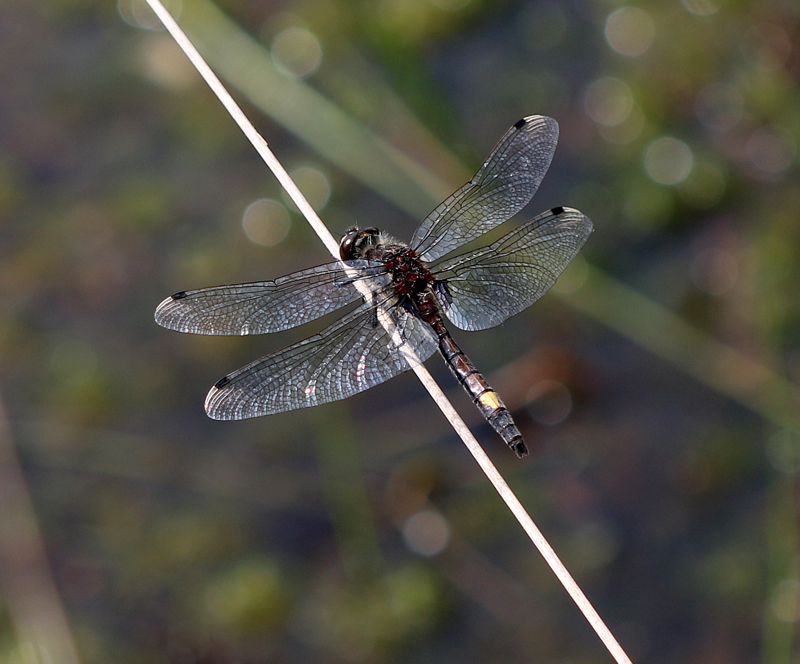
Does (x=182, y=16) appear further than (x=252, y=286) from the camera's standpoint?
Yes

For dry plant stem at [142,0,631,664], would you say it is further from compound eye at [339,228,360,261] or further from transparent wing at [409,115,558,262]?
transparent wing at [409,115,558,262]

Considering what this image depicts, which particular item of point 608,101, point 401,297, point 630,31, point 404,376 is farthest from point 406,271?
point 630,31

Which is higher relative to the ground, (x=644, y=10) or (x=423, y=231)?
(x=644, y=10)

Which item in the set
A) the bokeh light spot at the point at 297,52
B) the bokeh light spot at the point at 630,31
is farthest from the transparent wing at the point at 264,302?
the bokeh light spot at the point at 630,31

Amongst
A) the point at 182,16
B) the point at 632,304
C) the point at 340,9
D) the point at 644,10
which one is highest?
the point at 182,16

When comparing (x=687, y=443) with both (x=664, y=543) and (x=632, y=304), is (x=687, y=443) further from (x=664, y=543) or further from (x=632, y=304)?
(x=632, y=304)

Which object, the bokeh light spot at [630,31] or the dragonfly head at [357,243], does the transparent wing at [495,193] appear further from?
the bokeh light spot at [630,31]

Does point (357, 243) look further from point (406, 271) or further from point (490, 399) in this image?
Result: point (490, 399)

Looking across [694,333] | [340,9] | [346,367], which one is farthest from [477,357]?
[340,9]
